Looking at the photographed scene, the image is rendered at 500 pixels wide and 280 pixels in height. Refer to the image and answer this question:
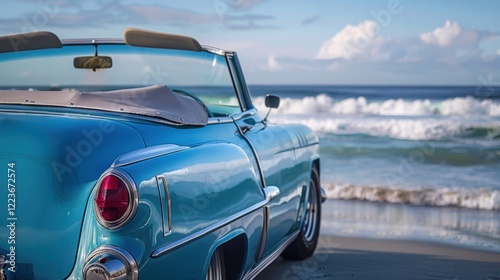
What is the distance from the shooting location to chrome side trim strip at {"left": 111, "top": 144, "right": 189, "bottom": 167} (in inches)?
104

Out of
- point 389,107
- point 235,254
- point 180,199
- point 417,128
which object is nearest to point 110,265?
point 180,199

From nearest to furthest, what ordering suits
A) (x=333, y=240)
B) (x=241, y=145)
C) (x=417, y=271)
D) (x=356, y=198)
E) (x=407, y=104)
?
(x=241, y=145) → (x=417, y=271) → (x=333, y=240) → (x=356, y=198) → (x=407, y=104)

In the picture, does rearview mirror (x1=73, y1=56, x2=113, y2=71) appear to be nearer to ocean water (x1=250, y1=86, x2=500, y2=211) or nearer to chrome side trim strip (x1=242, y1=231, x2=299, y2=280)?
chrome side trim strip (x1=242, y1=231, x2=299, y2=280)

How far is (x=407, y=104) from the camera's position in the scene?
1091 inches

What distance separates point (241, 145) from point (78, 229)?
1367 millimetres

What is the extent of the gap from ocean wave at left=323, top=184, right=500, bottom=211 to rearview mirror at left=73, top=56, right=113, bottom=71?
547 cm

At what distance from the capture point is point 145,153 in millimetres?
2756

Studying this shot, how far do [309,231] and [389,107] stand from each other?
2233 cm

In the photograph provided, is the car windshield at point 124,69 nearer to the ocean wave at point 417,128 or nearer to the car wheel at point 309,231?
the car wheel at point 309,231

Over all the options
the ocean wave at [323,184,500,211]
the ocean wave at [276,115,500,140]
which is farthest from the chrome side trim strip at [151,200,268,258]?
the ocean wave at [276,115,500,140]

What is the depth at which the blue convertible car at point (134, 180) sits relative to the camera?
8.46 ft

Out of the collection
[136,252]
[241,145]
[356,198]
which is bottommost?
[356,198]

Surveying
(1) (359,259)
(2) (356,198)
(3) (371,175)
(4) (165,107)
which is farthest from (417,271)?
(3) (371,175)

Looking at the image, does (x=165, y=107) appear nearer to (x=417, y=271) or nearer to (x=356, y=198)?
(x=417, y=271)
